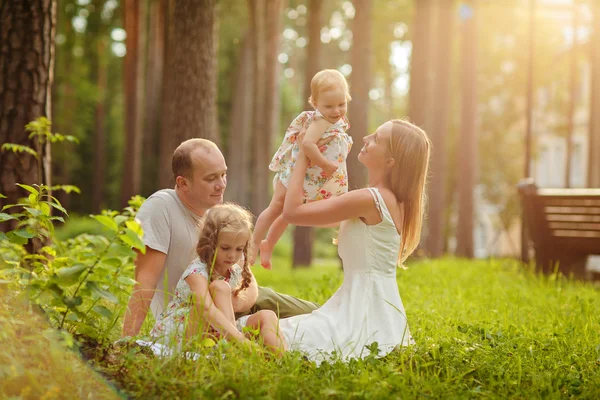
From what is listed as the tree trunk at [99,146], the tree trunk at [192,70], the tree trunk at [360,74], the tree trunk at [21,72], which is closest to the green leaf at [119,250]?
the tree trunk at [21,72]

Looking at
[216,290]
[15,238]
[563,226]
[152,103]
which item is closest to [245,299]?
[216,290]

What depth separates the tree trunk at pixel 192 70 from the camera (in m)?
7.82

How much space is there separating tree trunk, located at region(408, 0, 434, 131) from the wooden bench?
505 centimetres

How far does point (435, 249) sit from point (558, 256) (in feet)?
23.6

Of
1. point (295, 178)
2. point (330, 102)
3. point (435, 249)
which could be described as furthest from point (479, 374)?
point (435, 249)

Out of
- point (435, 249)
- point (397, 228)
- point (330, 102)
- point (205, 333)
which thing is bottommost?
point (435, 249)

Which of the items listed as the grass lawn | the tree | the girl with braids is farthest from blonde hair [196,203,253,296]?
the tree

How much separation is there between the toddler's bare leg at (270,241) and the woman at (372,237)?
30 cm

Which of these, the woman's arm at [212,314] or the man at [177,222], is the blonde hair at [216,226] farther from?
the man at [177,222]

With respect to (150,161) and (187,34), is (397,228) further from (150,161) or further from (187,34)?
(150,161)

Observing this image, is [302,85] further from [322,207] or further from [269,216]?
[322,207]

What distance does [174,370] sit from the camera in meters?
4.02

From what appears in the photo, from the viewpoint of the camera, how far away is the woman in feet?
15.6

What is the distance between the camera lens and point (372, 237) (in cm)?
486
